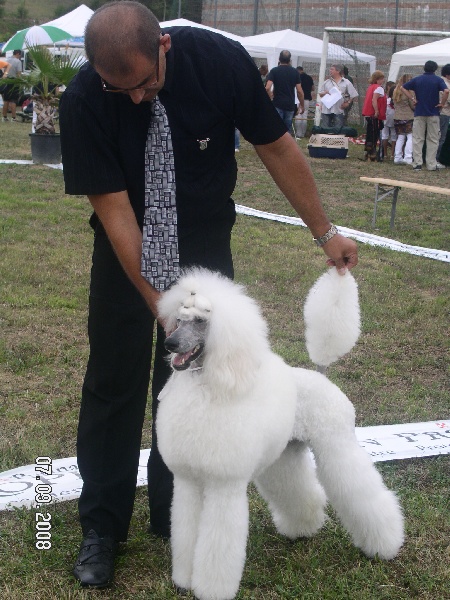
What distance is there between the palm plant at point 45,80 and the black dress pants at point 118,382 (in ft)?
27.3

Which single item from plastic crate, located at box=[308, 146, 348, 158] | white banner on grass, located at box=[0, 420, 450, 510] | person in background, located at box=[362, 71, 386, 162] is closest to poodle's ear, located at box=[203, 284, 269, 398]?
white banner on grass, located at box=[0, 420, 450, 510]

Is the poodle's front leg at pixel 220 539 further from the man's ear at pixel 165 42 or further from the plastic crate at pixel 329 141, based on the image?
the plastic crate at pixel 329 141

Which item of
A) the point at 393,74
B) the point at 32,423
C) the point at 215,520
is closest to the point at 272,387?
the point at 215,520

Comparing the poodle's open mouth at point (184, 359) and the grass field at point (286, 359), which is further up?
the poodle's open mouth at point (184, 359)

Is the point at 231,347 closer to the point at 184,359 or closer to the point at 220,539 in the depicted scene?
the point at 184,359

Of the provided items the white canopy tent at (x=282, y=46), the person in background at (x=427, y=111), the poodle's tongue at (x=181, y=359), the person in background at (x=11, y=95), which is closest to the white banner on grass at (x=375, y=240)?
the poodle's tongue at (x=181, y=359)

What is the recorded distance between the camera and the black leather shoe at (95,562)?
2.17m

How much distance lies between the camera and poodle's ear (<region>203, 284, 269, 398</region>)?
5.98 ft

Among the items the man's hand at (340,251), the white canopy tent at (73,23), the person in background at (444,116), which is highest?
the white canopy tent at (73,23)

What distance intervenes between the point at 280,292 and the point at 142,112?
10.8 feet

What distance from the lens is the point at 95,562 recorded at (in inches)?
87.0

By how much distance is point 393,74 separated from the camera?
14.2 meters

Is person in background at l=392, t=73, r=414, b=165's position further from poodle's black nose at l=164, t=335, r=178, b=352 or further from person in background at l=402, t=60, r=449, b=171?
poodle's black nose at l=164, t=335, r=178, b=352
